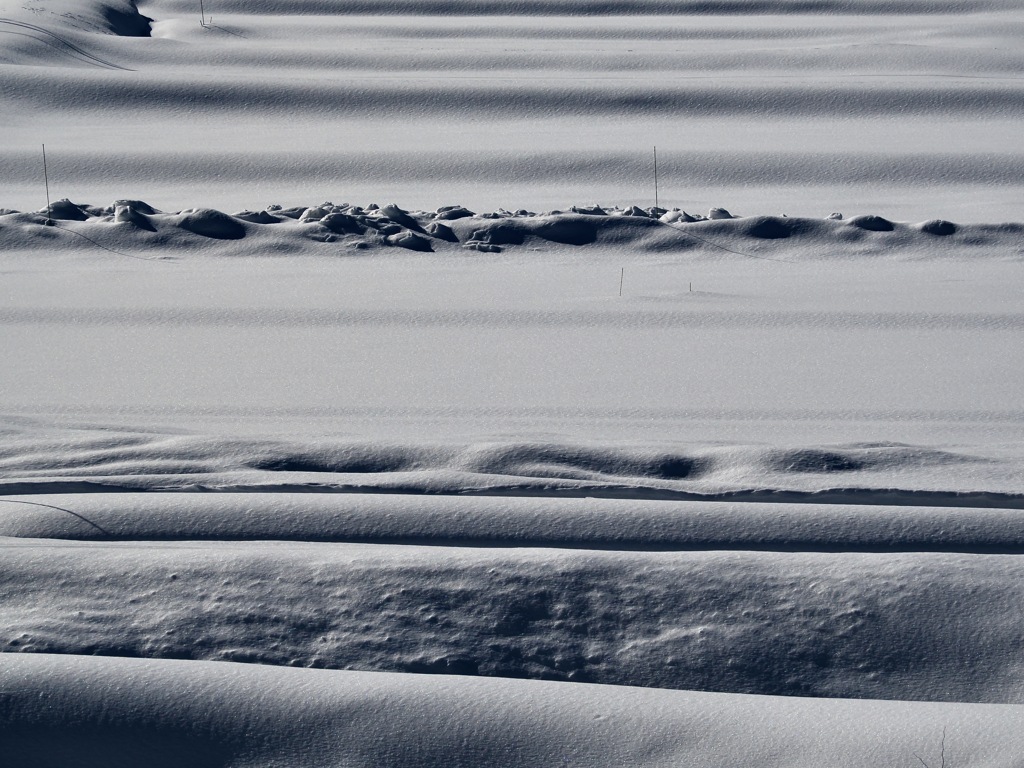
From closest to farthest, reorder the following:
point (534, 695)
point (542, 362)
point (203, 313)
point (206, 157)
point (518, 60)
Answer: point (534, 695), point (542, 362), point (203, 313), point (206, 157), point (518, 60)

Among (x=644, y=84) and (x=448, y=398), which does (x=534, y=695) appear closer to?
(x=448, y=398)

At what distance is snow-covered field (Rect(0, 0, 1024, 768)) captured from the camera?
2090 mm

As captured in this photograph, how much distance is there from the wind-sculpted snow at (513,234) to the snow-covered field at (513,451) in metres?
0.03

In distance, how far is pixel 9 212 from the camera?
684 centimetres

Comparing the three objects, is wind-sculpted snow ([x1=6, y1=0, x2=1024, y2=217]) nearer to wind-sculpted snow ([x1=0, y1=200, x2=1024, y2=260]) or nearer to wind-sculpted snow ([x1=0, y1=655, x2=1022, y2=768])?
wind-sculpted snow ([x1=0, y1=200, x2=1024, y2=260])

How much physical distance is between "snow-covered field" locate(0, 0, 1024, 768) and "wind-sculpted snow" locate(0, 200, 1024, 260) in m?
0.03

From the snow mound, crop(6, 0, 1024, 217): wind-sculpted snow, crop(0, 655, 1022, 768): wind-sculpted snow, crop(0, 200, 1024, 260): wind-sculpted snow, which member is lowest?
crop(0, 655, 1022, 768): wind-sculpted snow

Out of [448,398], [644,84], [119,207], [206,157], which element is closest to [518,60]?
[644,84]

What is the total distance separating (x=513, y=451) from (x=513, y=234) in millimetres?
3168

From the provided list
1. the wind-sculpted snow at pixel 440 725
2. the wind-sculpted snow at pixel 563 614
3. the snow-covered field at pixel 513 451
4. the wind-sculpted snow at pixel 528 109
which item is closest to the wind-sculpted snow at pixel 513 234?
the snow-covered field at pixel 513 451

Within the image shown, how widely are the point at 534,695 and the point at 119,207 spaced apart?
523 centimetres

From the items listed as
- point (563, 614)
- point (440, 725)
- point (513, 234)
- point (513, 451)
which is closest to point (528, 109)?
point (513, 234)

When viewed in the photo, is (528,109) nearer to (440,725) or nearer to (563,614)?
(563,614)

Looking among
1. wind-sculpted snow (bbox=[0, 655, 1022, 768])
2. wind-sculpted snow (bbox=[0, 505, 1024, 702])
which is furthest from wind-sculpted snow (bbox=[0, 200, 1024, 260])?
wind-sculpted snow (bbox=[0, 655, 1022, 768])
